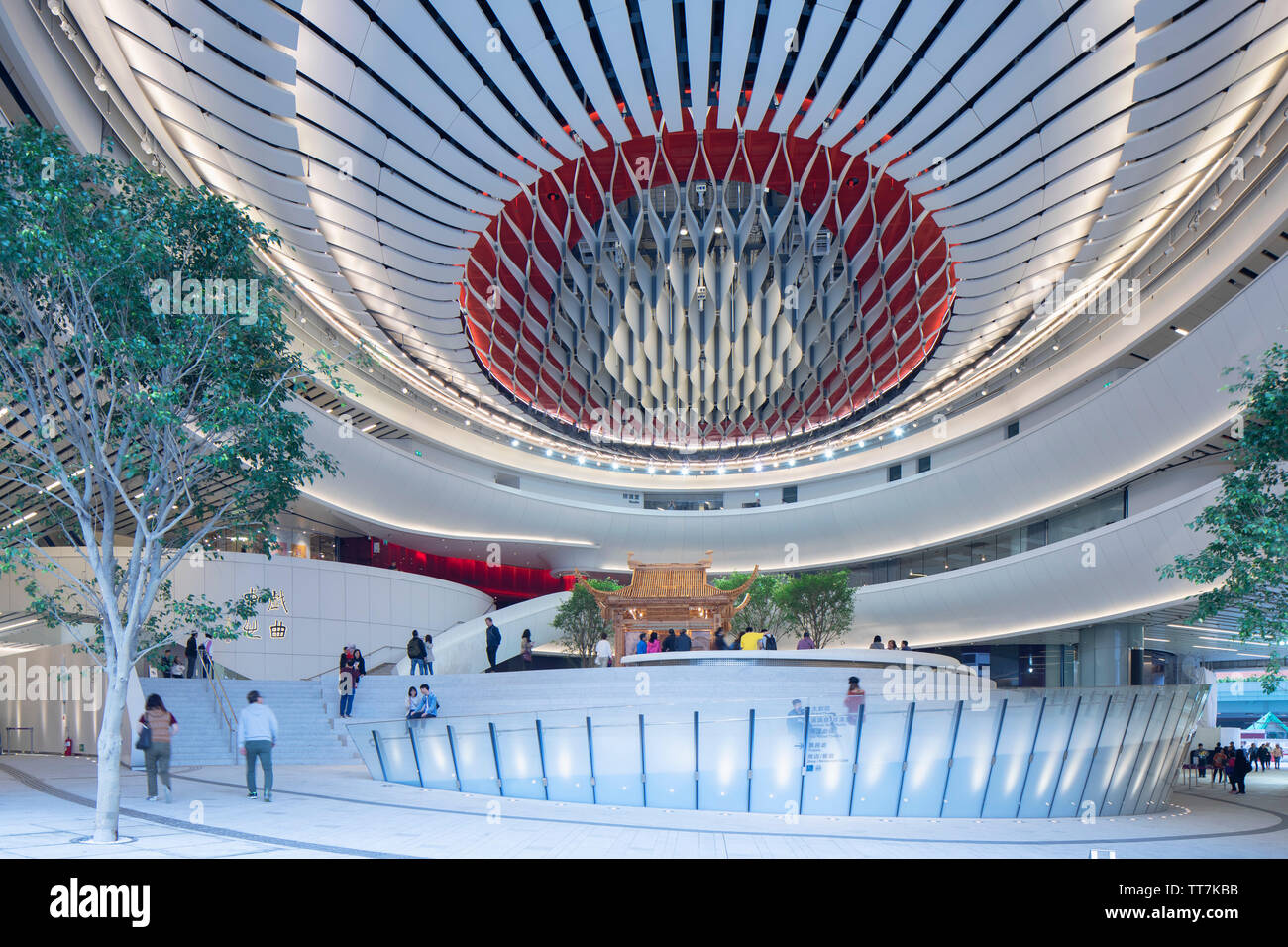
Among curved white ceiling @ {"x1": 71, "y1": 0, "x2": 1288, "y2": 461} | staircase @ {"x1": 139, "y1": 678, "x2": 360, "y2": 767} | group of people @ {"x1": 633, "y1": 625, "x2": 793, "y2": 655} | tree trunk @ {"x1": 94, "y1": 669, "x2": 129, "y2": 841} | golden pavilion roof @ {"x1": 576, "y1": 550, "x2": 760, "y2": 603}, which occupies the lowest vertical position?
staircase @ {"x1": 139, "y1": 678, "x2": 360, "y2": 767}

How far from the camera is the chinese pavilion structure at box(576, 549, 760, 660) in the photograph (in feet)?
82.5

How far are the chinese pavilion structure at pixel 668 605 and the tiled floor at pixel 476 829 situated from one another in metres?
11.5

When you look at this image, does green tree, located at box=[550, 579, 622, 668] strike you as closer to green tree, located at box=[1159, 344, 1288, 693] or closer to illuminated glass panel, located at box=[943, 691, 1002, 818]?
illuminated glass panel, located at box=[943, 691, 1002, 818]

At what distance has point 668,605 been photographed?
25219 mm

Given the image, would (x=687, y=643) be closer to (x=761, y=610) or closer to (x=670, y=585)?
(x=670, y=585)

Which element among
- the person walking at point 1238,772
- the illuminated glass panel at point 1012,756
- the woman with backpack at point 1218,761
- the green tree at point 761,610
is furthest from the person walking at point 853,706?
the green tree at point 761,610

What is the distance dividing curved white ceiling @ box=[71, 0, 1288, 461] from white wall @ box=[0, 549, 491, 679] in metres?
9.89

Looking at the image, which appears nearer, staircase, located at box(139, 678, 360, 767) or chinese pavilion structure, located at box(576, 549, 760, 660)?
staircase, located at box(139, 678, 360, 767)

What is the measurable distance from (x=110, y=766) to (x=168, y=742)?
3.23m

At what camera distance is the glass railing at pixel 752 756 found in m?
13.3

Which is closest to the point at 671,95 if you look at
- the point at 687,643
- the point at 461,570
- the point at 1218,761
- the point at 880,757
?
the point at 880,757

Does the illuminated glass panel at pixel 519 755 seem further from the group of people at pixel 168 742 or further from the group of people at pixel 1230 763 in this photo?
the group of people at pixel 1230 763

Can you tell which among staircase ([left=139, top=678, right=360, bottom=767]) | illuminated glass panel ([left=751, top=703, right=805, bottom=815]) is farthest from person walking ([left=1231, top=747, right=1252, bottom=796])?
staircase ([left=139, top=678, right=360, bottom=767])
